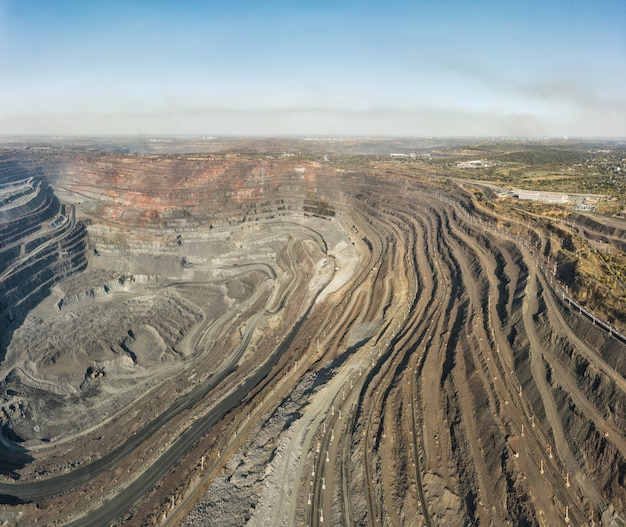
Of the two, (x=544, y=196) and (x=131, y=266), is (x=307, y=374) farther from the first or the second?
(x=544, y=196)

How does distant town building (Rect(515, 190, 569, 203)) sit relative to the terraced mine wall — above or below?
above

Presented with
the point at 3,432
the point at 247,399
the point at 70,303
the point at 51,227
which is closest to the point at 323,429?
the point at 247,399

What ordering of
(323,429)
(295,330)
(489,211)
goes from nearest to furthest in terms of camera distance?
(323,429) → (295,330) → (489,211)

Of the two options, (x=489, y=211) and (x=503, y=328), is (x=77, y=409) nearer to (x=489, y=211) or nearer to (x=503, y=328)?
(x=503, y=328)

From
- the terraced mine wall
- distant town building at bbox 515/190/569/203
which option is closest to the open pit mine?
the terraced mine wall

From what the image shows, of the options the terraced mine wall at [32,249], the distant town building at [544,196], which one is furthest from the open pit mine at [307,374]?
the distant town building at [544,196]

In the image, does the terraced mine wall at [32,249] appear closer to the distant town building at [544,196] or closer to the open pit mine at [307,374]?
the open pit mine at [307,374]

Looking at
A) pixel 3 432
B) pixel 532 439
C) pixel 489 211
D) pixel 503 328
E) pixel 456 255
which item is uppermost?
pixel 489 211

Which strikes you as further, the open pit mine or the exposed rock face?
the exposed rock face

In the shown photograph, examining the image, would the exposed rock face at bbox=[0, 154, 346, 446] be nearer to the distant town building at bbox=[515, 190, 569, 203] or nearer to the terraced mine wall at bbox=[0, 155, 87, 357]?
the terraced mine wall at bbox=[0, 155, 87, 357]
